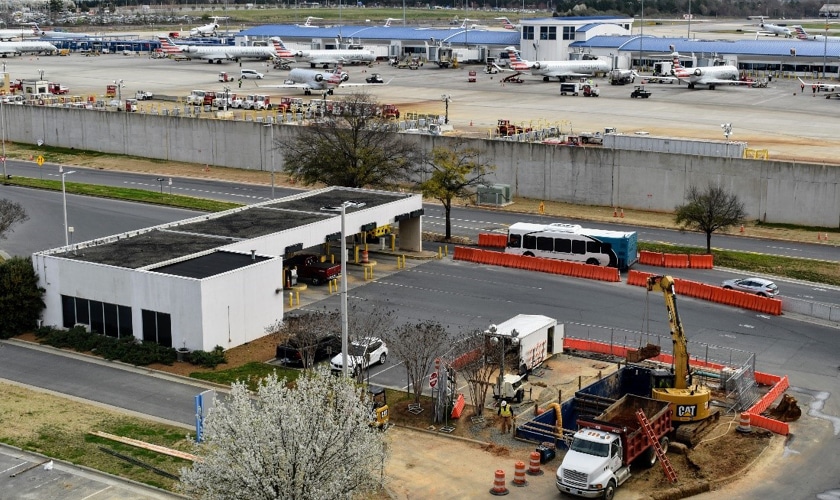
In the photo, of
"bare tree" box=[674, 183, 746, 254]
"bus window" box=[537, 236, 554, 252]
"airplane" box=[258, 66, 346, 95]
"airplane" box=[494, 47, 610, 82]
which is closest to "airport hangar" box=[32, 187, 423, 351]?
"bus window" box=[537, 236, 554, 252]

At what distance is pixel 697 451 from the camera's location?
3650 centimetres

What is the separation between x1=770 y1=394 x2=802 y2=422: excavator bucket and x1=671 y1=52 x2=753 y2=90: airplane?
101992mm

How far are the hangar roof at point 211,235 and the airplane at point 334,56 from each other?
346 ft

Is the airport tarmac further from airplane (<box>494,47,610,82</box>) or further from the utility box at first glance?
the utility box

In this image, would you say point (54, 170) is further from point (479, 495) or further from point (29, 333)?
point (479, 495)

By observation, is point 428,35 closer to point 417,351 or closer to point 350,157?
point 350,157

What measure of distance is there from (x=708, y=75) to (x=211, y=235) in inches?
3778

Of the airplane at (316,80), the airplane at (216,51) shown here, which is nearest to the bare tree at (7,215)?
the airplane at (316,80)

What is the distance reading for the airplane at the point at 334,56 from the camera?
169637 mm

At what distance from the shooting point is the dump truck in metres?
31.9

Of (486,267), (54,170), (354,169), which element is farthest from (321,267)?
(54,170)

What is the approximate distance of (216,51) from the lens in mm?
180500

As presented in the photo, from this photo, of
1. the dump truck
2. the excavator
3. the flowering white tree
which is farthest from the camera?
the excavator

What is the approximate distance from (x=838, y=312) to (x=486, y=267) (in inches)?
748
